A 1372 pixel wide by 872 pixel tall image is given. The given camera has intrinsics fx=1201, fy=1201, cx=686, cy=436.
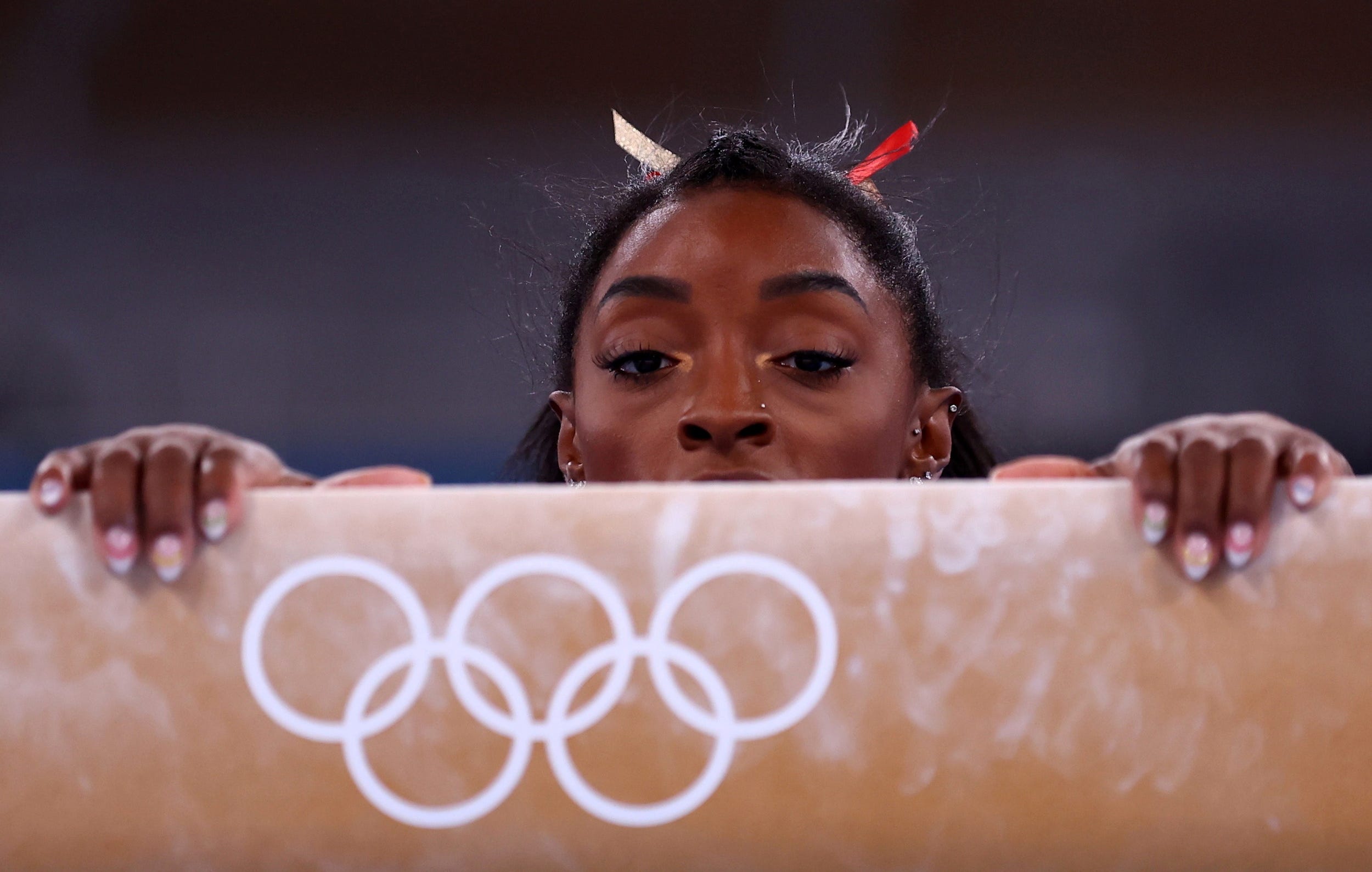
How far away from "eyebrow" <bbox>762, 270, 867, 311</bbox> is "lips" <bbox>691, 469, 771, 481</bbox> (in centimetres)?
18

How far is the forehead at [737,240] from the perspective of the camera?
48.4 inches

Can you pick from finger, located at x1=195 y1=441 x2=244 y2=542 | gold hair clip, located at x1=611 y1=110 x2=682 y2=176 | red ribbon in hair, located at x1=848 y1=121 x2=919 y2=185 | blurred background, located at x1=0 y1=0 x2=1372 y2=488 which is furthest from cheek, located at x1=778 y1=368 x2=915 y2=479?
blurred background, located at x1=0 y1=0 x2=1372 y2=488

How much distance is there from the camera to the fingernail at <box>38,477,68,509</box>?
0.65 meters

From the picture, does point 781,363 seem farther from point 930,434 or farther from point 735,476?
point 930,434

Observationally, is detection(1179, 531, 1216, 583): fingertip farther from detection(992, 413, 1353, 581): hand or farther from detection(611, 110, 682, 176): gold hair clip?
detection(611, 110, 682, 176): gold hair clip

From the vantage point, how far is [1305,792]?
64cm

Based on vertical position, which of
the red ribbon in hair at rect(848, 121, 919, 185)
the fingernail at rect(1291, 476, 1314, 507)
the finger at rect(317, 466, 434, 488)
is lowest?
the finger at rect(317, 466, 434, 488)

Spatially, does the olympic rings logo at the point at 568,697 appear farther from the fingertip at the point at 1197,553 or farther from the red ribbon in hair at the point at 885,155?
the red ribbon in hair at the point at 885,155

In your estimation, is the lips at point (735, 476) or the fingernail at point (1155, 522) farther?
the lips at point (735, 476)

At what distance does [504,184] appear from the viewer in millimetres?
2916

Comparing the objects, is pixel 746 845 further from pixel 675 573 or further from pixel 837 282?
pixel 837 282

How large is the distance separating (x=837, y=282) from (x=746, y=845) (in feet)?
2.34

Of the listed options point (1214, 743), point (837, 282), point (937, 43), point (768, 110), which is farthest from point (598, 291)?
point (937, 43)

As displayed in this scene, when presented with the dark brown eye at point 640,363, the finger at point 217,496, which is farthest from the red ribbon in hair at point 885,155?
the finger at point 217,496
